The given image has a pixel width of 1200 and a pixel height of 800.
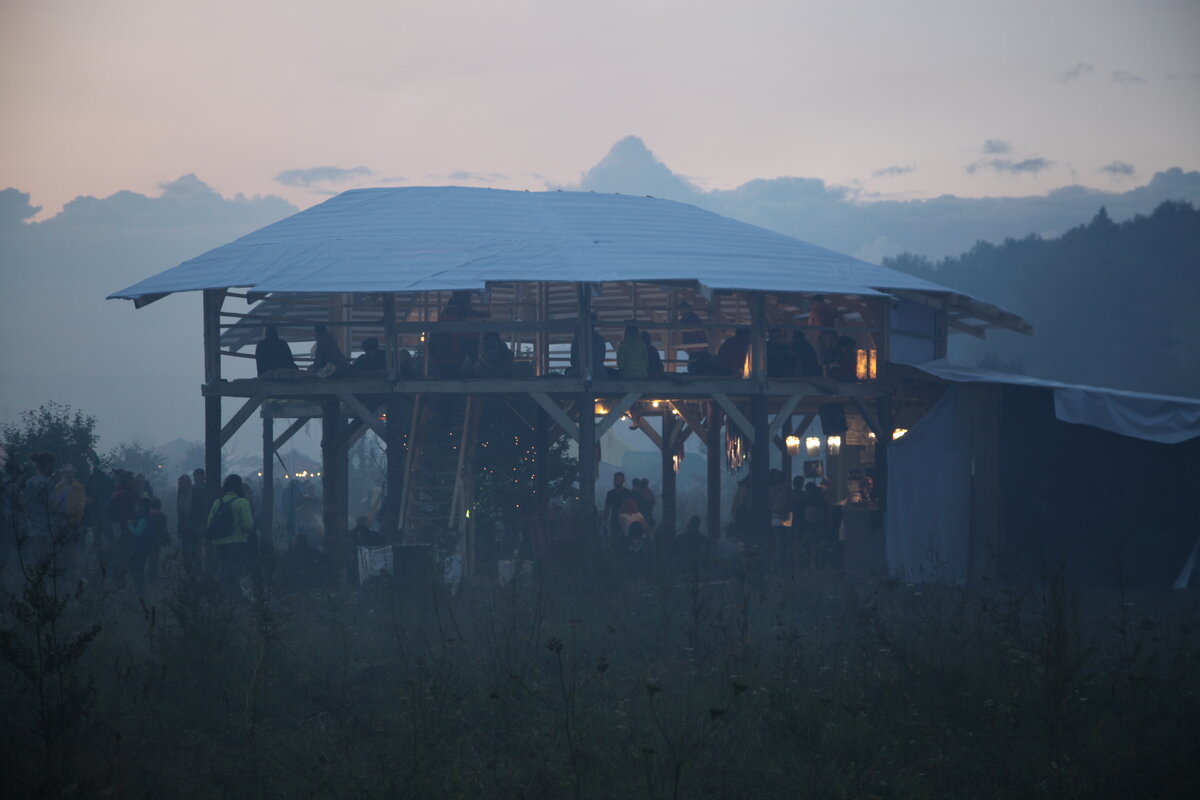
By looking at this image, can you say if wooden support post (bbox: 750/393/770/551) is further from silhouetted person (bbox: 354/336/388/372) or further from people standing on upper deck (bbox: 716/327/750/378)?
silhouetted person (bbox: 354/336/388/372)

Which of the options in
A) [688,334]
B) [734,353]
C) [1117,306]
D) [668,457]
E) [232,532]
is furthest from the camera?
[1117,306]

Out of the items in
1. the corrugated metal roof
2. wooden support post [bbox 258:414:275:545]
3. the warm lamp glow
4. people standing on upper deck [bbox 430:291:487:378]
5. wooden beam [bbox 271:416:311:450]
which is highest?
the corrugated metal roof

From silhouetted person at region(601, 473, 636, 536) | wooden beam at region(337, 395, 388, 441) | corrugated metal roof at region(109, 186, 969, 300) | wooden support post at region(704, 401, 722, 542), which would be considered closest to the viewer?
corrugated metal roof at region(109, 186, 969, 300)

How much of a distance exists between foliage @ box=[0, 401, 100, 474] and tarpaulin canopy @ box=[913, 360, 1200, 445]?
689 inches

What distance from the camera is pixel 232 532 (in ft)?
43.6

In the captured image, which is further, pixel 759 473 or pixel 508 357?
pixel 508 357

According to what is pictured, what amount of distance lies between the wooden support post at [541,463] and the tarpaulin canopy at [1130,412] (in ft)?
25.7

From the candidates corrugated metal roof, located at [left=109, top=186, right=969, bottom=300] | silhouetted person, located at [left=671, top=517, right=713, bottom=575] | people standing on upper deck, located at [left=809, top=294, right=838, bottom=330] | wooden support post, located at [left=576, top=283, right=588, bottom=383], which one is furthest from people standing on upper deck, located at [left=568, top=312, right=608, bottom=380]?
people standing on upper deck, located at [left=809, top=294, right=838, bottom=330]

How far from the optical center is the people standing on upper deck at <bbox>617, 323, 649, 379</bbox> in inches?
648

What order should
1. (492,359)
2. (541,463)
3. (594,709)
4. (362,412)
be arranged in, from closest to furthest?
(594,709)
(362,412)
(492,359)
(541,463)

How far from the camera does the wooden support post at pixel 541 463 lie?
728 inches

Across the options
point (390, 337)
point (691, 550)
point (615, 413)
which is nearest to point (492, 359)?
point (390, 337)

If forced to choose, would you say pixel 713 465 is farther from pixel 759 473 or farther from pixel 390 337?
pixel 390 337

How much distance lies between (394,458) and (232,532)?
134 inches
